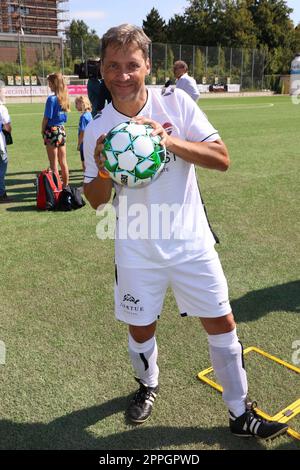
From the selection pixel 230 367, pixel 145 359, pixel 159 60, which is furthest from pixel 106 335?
pixel 159 60

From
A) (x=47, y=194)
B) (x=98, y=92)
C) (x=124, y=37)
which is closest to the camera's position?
(x=124, y=37)

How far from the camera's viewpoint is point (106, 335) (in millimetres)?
3838

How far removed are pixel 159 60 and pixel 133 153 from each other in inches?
1850

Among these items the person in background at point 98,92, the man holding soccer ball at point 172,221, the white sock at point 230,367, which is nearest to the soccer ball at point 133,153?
the man holding soccer ball at point 172,221

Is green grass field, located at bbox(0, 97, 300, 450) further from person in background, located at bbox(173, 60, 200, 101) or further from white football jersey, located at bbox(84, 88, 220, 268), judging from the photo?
person in background, located at bbox(173, 60, 200, 101)

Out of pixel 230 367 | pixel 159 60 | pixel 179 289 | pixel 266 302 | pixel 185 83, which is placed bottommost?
pixel 266 302

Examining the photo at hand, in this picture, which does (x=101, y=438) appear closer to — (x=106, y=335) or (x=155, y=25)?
(x=106, y=335)

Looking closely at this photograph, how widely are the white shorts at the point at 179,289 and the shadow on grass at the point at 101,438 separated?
0.75 m

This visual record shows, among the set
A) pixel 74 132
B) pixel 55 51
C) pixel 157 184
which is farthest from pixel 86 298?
pixel 55 51

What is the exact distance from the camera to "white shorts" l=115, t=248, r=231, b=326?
96.6 inches

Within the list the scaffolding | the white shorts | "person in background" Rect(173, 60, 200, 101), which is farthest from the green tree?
the white shorts

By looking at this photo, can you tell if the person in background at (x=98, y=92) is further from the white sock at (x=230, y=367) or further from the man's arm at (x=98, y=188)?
the white sock at (x=230, y=367)

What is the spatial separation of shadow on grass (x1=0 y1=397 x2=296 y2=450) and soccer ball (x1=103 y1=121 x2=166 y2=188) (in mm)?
1636

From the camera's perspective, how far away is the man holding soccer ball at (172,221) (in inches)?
88.7
